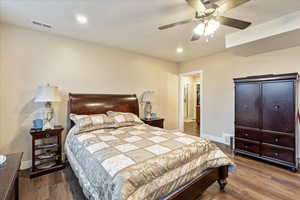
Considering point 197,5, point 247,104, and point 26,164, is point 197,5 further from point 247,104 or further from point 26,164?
point 26,164

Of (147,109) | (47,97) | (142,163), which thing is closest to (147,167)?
(142,163)

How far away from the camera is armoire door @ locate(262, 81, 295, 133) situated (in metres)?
2.61

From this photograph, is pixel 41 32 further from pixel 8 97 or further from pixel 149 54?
pixel 149 54

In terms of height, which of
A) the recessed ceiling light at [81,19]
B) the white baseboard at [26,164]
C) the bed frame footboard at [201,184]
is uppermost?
the recessed ceiling light at [81,19]

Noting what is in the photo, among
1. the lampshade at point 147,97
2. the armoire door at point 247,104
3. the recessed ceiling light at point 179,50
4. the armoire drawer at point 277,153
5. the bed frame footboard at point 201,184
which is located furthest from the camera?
the lampshade at point 147,97

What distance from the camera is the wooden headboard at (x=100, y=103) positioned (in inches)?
122

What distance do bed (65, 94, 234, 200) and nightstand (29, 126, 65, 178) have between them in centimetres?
45

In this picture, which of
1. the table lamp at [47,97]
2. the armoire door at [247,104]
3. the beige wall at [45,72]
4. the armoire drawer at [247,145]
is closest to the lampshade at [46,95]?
the table lamp at [47,97]

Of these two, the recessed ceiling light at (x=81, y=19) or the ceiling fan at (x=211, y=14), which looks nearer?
the ceiling fan at (x=211, y=14)

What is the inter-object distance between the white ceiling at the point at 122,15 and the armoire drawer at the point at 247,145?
7.74 feet

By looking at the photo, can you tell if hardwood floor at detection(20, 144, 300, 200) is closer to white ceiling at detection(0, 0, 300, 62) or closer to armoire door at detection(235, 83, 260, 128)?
armoire door at detection(235, 83, 260, 128)

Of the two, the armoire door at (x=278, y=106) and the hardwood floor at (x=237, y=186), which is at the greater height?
the armoire door at (x=278, y=106)

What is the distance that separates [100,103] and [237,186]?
3.04 metres

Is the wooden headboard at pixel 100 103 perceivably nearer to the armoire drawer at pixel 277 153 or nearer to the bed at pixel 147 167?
the bed at pixel 147 167
